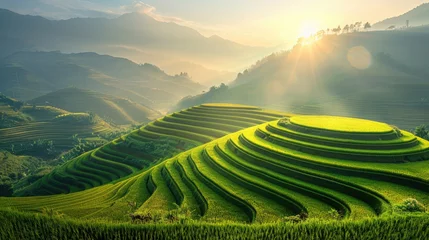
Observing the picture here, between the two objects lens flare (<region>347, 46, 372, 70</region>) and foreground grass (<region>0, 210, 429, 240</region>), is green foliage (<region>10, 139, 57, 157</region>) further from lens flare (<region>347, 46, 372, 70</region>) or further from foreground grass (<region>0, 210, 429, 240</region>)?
lens flare (<region>347, 46, 372, 70</region>)

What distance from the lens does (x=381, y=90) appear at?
398 ft

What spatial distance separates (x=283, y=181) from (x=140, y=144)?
35.4 m

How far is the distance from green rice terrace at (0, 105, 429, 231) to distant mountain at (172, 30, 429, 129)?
76.7 metres

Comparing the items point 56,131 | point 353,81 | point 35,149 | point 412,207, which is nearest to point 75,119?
point 56,131

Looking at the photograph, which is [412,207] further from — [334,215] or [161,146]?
[161,146]

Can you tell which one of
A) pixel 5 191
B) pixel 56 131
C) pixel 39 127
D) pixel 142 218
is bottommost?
pixel 56 131

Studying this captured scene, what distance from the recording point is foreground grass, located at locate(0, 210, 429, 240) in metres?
11.2

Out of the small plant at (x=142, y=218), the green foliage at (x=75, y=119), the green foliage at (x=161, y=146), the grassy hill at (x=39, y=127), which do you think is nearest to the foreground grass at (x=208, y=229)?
the small plant at (x=142, y=218)

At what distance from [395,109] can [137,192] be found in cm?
10655

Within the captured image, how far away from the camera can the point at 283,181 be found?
66.6ft

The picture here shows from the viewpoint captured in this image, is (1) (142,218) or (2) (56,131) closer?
(1) (142,218)

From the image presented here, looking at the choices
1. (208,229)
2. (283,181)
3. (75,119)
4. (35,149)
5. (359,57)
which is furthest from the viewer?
(359,57)

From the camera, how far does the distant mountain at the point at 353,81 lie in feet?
343

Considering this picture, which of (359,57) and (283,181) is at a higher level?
(359,57)
